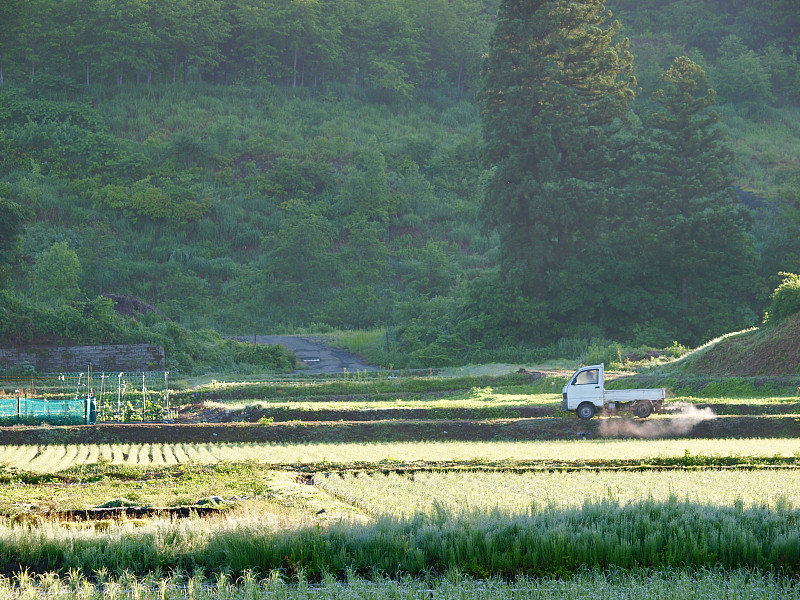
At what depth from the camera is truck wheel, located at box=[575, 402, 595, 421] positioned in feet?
80.2

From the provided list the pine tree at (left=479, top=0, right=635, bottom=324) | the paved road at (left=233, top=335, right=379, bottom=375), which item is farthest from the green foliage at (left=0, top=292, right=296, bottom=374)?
the pine tree at (left=479, top=0, right=635, bottom=324)

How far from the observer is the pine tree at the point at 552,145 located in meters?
48.9

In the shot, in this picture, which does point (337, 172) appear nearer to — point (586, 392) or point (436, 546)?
point (586, 392)

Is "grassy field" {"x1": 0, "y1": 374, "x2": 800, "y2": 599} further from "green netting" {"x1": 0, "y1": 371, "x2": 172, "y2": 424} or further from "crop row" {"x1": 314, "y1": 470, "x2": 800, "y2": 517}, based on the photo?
"green netting" {"x1": 0, "y1": 371, "x2": 172, "y2": 424}

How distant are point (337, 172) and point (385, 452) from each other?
56.1 metres

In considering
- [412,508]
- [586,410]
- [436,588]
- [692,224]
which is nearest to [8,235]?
[586,410]

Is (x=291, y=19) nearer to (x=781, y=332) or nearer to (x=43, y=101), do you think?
(x=43, y=101)

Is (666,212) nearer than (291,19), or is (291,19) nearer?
(666,212)

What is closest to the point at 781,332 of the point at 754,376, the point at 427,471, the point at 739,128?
the point at 754,376

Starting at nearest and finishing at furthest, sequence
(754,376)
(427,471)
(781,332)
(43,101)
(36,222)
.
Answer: (427,471) < (754,376) < (781,332) < (36,222) < (43,101)

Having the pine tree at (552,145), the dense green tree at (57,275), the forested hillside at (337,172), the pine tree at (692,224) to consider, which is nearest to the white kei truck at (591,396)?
the forested hillside at (337,172)

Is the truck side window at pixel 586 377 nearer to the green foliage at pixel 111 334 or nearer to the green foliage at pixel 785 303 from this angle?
the green foliage at pixel 785 303

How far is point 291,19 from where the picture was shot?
3354 inches

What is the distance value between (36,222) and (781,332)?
5059 centimetres
